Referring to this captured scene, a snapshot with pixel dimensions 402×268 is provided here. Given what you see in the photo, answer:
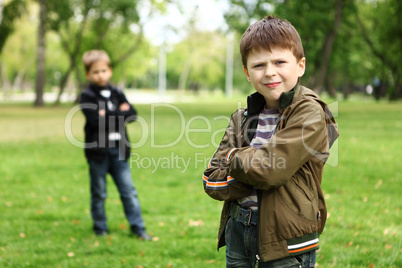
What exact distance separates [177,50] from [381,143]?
60.8m

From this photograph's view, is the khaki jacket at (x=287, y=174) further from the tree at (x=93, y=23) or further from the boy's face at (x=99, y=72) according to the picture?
the tree at (x=93, y=23)

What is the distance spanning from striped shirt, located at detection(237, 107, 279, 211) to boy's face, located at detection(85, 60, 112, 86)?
9.55 feet

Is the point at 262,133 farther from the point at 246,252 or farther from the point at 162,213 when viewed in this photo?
the point at 162,213

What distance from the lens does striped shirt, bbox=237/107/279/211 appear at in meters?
2.21

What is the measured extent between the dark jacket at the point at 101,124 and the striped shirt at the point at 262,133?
274 cm

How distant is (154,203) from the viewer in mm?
6359

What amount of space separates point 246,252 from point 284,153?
2.00 ft

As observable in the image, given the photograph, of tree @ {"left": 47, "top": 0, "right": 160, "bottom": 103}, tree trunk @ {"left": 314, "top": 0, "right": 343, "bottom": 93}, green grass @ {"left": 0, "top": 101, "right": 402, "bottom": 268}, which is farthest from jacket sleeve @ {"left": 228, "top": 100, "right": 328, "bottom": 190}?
tree @ {"left": 47, "top": 0, "right": 160, "bottom": 103}

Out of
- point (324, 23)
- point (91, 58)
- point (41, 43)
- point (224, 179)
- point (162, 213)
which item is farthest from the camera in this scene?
point (41, 43)

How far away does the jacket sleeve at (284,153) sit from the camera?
198cm

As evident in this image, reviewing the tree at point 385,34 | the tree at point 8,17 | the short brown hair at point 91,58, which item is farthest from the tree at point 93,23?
the short brown hair at point 91,58

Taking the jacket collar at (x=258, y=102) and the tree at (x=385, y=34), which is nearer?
the jacket collar at (x=258, y=102)

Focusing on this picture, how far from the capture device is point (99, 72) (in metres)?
4.74

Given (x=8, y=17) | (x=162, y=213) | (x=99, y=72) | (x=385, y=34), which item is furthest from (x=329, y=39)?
(x=99, y=72)
